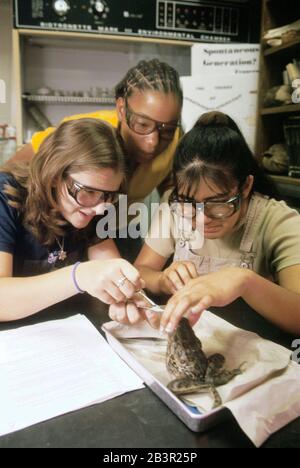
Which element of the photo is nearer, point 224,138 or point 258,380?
point 258,380

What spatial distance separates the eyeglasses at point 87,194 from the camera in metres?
1.19

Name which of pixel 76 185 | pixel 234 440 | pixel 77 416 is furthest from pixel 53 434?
pixel 76 185

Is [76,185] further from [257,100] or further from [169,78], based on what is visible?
[257,100]

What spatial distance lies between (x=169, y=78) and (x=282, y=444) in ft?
4.46

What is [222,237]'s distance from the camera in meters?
1.49

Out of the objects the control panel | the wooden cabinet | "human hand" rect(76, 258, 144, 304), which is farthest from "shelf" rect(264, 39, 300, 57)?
"human hand" rect(76, 258, 144, 304)

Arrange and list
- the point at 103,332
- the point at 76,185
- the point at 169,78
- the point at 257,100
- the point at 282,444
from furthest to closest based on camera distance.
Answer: the point at 257,100 < the point at 169,78 < the point at 76,185 < the point at 103,332 < the point at 282,444

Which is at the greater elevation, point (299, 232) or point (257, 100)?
point (257, 100)

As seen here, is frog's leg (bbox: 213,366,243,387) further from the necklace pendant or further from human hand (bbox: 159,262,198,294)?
the necklace pendant

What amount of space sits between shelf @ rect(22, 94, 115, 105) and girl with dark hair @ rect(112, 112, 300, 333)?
4.99 feet

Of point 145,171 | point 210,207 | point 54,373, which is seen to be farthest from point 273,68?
point 54,373

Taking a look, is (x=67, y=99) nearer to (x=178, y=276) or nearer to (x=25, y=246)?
(x=25, y=246)

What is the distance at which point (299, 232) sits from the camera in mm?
1284

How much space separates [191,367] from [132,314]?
9.2 inches
